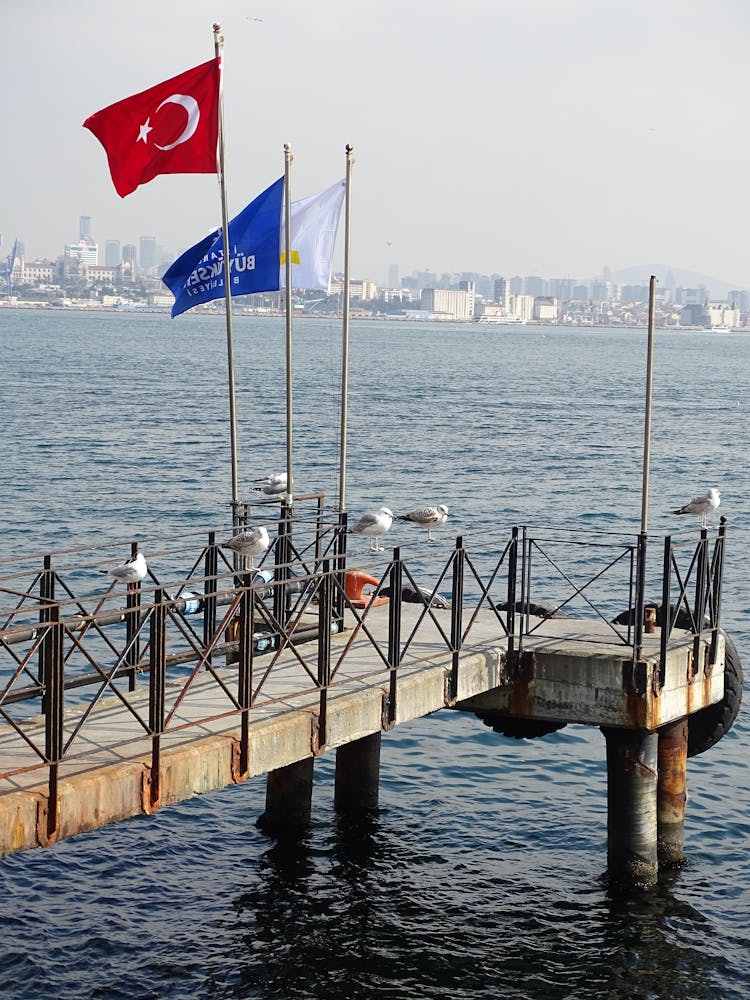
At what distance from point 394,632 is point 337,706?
1.07 m

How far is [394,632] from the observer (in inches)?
574

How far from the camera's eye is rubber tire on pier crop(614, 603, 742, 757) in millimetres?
17312

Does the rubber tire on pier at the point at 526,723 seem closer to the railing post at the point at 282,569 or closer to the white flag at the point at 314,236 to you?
the railing post at the point at 282,569

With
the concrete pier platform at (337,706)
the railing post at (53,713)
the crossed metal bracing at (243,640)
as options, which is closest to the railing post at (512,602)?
the crossed metal bracing at (243,640)

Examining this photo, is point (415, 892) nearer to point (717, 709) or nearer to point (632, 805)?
point (632, 805)

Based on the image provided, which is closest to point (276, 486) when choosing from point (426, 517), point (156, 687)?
point (426, 517)

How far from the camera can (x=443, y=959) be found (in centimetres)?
1507

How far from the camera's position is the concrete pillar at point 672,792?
1666cm

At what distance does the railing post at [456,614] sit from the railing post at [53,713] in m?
4.94

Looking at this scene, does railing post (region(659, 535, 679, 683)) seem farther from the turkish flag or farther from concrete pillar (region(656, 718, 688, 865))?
the turkish flag

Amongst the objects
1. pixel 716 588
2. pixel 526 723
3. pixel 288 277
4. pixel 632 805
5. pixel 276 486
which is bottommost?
pixel 632 805

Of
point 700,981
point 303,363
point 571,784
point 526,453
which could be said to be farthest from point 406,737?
point 303,363

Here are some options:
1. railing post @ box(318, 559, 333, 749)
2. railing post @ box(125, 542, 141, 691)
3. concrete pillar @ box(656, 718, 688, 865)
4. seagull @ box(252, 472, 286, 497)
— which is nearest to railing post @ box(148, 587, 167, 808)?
railing post @ box(125, 542, 141, 691)

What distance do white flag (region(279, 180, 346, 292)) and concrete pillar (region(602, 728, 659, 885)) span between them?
26.8 feet
